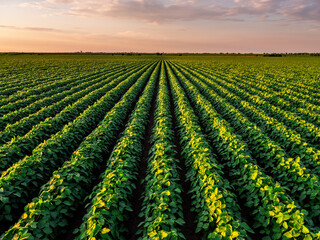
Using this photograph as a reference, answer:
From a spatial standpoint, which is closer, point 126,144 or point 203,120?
point 126,144

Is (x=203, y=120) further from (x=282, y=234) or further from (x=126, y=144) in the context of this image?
(x=282, y=234)

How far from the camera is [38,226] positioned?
4.16 metres

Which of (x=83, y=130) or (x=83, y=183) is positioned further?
(x=83, y=130)

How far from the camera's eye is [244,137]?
9.69 metres

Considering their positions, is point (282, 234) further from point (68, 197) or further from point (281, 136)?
point (281, 136)

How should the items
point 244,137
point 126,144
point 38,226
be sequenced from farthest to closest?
point 244,137 < point 126,144 < point 38,226

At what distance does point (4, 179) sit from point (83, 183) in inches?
78.0

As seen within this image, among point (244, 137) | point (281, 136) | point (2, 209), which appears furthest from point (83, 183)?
point (281, 136)

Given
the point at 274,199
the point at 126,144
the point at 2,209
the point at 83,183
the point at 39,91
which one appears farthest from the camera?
the point at 39,91

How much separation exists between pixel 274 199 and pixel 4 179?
22.0ft

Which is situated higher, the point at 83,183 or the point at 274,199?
the point at 274,199

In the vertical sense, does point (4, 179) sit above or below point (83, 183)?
above

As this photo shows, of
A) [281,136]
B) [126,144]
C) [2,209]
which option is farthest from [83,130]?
[281,136]

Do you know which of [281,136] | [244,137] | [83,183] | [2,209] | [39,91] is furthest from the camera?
[39,91]
